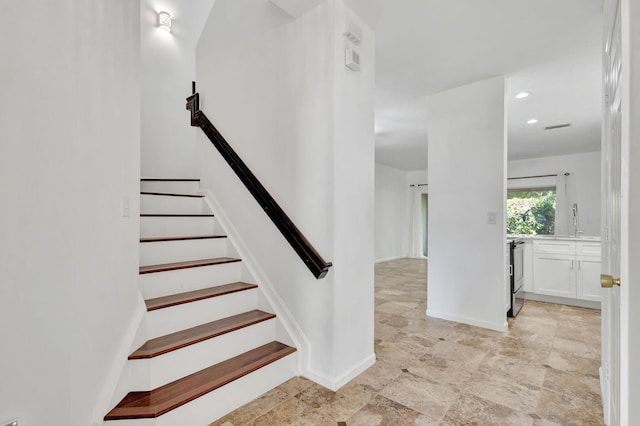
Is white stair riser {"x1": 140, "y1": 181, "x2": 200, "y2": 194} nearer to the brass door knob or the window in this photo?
the brass door knob

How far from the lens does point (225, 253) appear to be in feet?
9.15

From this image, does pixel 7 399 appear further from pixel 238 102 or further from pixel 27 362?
pixel 238 102

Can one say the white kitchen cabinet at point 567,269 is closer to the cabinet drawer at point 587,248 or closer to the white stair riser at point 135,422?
the cabinet drawer at point 587,248

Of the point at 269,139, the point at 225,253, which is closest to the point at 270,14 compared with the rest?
the point at 269,139

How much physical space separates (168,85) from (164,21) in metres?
0.86

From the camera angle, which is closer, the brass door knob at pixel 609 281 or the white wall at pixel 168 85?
the brass door knob at pixel 609 281

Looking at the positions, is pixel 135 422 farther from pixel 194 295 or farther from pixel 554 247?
pixel 554 247

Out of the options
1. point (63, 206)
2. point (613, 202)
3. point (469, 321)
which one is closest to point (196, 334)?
point (63, 206)

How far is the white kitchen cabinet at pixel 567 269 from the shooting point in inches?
158

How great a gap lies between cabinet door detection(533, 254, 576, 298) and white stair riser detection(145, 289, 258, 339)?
13.3 ft

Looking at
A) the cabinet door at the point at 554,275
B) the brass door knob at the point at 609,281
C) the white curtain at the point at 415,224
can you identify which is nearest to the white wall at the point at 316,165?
the brass door knob at the point at 609,281

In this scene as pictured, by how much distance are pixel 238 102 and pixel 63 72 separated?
1.63m

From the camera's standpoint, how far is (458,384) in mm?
2129

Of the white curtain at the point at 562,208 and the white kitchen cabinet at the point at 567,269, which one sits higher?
the white curtain at the point at 562,208
